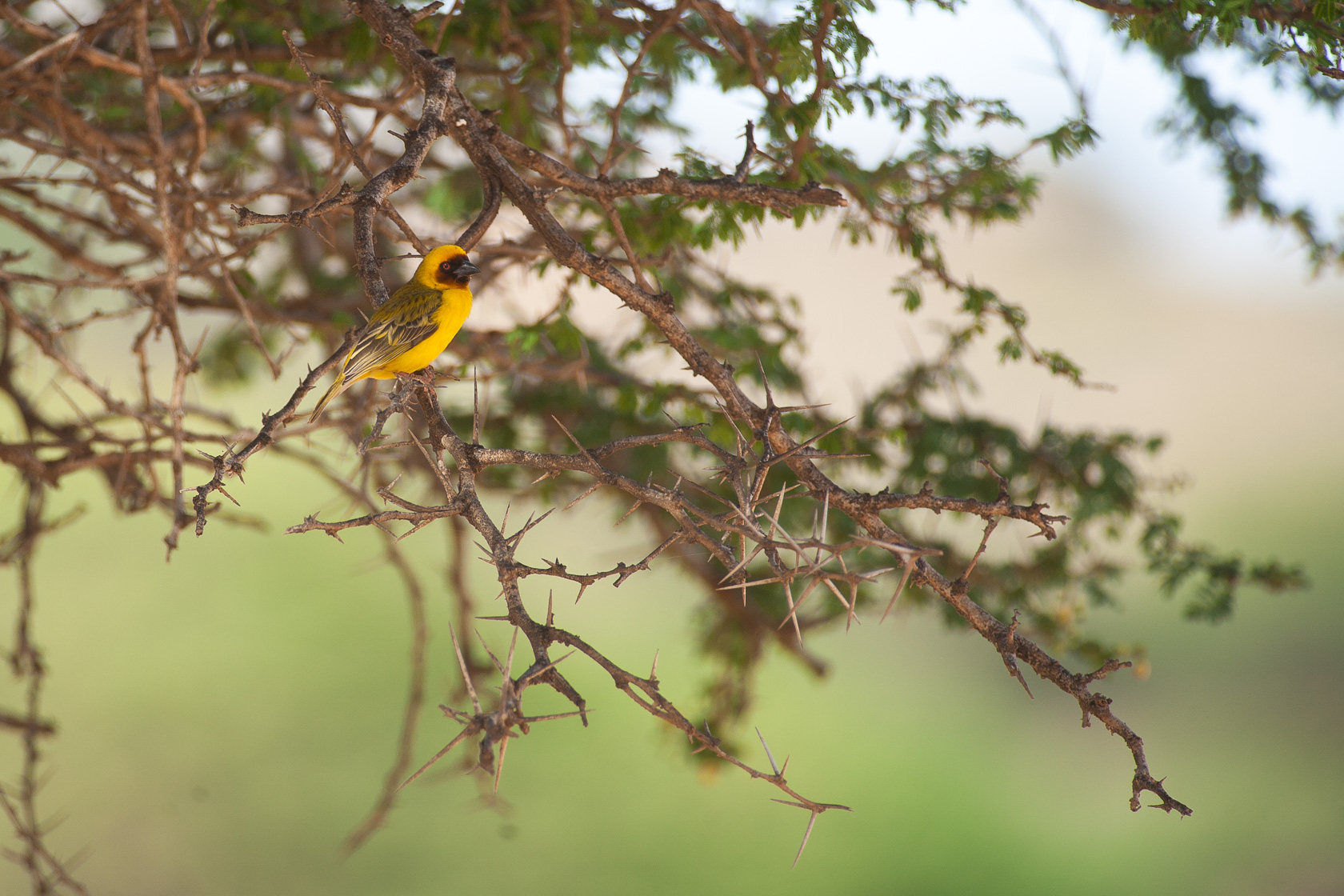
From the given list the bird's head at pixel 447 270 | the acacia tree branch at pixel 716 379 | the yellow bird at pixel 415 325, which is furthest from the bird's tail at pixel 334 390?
the acacia tree branch at pixel 716 379

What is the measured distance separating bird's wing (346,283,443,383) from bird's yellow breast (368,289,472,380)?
0.02 meters

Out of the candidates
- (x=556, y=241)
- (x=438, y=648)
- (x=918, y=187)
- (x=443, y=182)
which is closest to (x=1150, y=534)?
(x=918, y=187)

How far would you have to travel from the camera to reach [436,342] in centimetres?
328

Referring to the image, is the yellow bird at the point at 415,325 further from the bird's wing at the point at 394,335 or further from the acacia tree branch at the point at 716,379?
the acacia tree branch at the point at 716,379

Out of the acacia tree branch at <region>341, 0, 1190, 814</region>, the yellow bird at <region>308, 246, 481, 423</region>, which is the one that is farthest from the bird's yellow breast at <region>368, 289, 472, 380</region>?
the acacia tree branch at <region>341, 0, 1190, 814</region>

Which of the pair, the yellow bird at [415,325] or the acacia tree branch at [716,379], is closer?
the acacia tree branch at [716,379]

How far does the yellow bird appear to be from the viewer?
10.2 feet

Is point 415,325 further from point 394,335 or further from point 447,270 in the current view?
point 447,270

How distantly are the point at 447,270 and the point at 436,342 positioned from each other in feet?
0.99

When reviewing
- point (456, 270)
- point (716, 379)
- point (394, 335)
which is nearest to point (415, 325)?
point (394, 335)

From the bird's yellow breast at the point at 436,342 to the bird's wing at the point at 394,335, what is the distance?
0.08 feet

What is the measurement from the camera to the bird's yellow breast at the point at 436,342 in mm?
3207

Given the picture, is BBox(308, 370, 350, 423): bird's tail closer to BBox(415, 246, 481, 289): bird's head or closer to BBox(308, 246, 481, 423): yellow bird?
BBox(308, 246, 481, 423): yellow bird

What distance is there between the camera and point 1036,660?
2223 millimetres
